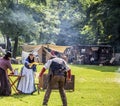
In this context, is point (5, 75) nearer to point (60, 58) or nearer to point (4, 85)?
point (4, 85)

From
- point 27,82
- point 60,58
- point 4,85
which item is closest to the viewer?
point 60,58

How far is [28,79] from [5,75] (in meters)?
1.13

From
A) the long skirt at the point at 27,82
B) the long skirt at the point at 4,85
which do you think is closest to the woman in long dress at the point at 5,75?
the long skirt at the point at 4,85

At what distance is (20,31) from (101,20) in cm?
1065

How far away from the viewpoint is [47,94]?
38.6 ft

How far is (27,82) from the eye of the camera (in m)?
15.9

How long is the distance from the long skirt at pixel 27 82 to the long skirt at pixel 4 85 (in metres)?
0.82

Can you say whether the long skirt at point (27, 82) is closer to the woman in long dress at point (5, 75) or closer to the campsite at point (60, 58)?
the campsite at point (60, 58)

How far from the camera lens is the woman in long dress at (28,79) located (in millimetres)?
15766

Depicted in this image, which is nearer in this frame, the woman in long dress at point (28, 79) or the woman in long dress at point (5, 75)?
the woman in long dress at point (5, 75)

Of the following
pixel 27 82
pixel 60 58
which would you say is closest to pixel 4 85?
pixel 27 82

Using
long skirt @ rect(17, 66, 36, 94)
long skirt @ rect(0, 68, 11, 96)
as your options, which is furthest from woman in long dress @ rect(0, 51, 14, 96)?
long skirt @ rect(17, 66, 36, 94)

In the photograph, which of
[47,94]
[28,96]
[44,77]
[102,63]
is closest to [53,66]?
[47,94]

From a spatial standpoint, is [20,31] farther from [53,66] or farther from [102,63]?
[53,66]
